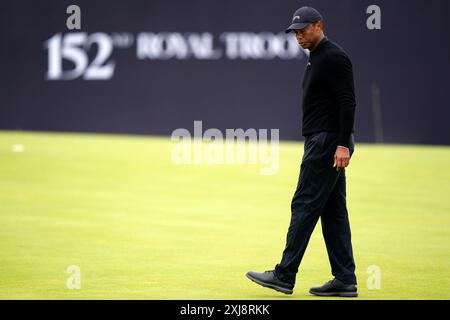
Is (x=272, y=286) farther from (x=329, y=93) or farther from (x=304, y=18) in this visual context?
(x=304, y=18)

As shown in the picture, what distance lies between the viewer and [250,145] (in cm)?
2070

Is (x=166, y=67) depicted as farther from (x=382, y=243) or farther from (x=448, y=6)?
(x=382, y=243)

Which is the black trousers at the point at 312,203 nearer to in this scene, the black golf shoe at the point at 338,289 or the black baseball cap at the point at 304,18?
the black golf shoe at the point at 338,289

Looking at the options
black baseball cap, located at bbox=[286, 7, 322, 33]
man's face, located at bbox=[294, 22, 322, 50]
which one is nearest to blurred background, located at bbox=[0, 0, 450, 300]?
man's face, located at bbox=[294, 22, 322, 50]

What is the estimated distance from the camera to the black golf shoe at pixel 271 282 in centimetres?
715

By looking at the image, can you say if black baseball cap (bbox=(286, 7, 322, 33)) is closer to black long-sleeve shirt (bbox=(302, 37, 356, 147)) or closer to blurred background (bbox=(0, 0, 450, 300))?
black long-sleeve shirt (bbox=(302, 37, 356, 147))

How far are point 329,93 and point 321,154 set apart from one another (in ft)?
1.40

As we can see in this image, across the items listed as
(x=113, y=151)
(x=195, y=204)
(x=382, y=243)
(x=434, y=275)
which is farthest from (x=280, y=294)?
(x=113, y=151)

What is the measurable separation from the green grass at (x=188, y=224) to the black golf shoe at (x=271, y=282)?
10cm

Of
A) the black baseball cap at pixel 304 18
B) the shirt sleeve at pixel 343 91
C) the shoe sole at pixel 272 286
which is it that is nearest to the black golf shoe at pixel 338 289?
the shoe sole at pixel 272 286

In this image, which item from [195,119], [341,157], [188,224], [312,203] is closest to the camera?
[341,157]

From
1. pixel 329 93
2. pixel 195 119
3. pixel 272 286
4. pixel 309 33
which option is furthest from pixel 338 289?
pixel 195 119

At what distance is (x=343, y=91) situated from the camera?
7117 mm

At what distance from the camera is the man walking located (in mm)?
7145
